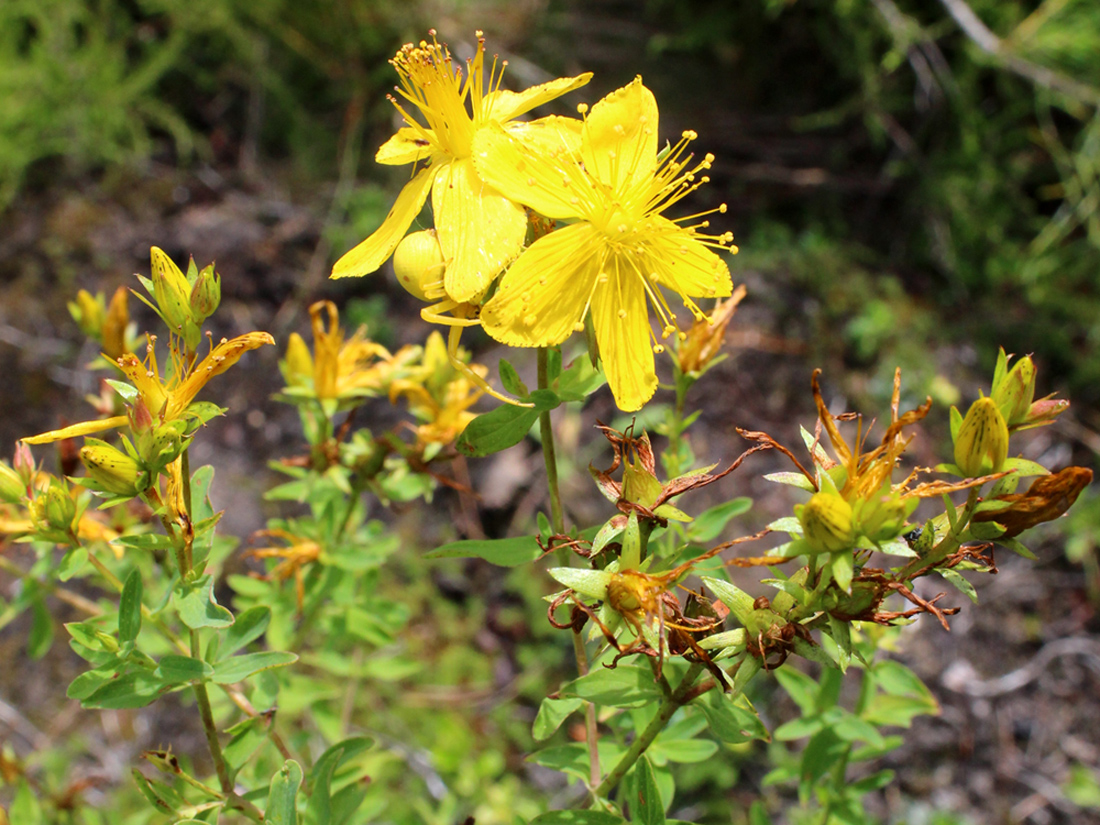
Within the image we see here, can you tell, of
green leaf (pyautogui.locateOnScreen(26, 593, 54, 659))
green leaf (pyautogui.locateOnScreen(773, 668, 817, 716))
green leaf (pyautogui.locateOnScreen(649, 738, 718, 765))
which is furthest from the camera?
green leaf (pyautogui.locateOnScreen(26, 593, 54, 659))

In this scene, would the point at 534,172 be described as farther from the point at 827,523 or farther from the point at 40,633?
the point at 40,633

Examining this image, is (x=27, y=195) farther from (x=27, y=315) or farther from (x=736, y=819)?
(x=736, y=819)

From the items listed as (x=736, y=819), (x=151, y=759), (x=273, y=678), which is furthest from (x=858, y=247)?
(x=151, y=759)

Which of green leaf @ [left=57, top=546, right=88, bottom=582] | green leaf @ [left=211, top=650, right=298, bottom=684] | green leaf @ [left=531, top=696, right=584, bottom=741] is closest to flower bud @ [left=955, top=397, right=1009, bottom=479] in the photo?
green leaf @ [left=531, top=696, right=584, bottom=741]

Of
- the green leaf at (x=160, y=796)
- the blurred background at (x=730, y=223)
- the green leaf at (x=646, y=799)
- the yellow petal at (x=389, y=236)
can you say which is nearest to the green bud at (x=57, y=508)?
the green leaf at (x=160, y=796)

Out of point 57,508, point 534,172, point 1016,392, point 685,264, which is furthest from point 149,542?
point 1016,392

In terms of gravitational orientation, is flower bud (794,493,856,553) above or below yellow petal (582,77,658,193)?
below

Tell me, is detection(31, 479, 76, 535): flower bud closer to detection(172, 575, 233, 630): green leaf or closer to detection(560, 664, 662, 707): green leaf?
detection(172, 575, 233, 630): green leaf
